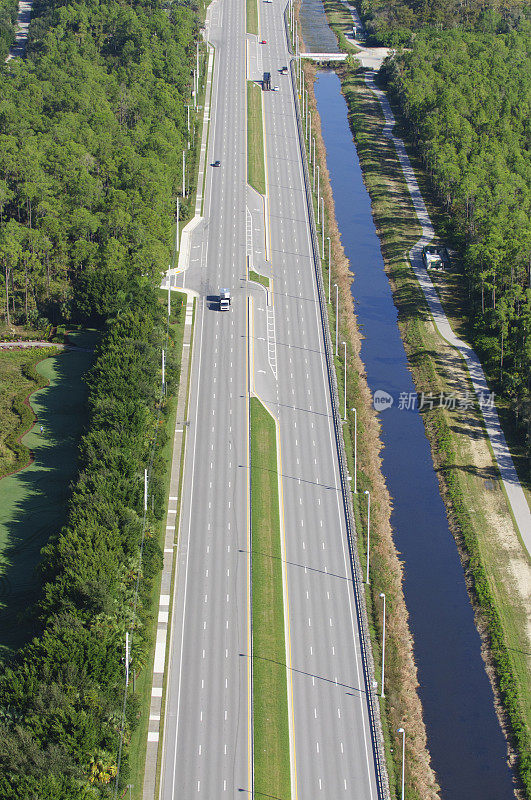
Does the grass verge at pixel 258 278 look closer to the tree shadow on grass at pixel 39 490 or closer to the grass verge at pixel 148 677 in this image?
the grass verge at pixel 148 677

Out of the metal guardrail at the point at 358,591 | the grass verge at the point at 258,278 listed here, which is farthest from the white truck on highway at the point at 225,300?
the metal guardrail at the point at 358,591

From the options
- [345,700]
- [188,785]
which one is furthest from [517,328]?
[188,785]

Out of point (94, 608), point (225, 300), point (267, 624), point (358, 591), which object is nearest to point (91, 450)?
point (94, 608)

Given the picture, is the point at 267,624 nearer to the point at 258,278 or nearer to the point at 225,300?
the point at 225,300

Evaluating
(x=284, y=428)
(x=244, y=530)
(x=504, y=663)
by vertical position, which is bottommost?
(x=504, y=663)

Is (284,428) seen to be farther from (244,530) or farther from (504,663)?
(504,663)
